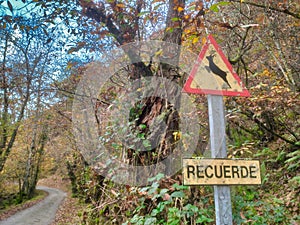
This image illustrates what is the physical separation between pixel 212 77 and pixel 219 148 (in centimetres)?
62

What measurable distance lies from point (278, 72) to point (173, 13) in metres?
4.41

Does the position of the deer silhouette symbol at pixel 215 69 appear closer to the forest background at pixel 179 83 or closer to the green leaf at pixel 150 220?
the forest background at pixel 179 83

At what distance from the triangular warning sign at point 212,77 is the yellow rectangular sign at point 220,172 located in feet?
1.96

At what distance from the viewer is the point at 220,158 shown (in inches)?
90.9

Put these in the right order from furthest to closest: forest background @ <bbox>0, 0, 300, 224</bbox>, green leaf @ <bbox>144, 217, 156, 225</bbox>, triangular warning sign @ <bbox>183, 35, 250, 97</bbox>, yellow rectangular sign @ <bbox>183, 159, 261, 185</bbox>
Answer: forest background @ <bbox>0, 0, 300, 224</bbox>, green leaf @ <bbox>144, 217, 156, 225</bbox>, triangular warning sign @ <bbox>183, 35, 250, 97</bbox>, yellow rectangular sign @ <bbox>183, 159, 261, 185</bbox>

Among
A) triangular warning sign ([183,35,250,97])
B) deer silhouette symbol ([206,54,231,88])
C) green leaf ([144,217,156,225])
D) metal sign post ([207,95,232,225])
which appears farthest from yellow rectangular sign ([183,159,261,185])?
green leaf ([144,217,156,225])

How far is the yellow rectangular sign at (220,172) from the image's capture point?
2.22 m

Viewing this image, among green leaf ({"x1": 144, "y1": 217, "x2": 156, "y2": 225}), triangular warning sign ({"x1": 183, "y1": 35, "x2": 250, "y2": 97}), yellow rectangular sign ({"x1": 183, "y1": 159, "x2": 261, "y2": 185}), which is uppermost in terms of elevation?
triangular warning sign ({"x1": 183, "y1": 35, "x2": 250, "y2": 97})

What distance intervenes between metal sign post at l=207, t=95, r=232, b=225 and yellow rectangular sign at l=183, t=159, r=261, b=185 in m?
0.08

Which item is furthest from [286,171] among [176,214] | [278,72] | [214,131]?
[214,131]

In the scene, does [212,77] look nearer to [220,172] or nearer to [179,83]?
[220,172]

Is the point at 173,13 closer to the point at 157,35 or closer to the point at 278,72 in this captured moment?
the point at 157,35

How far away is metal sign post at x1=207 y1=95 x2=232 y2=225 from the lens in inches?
90.0

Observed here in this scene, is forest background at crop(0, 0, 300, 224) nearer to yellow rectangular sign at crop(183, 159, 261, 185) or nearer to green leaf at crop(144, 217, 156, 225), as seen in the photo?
green leaf at crop(144, 217, 156, 225)
